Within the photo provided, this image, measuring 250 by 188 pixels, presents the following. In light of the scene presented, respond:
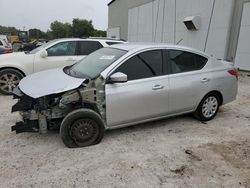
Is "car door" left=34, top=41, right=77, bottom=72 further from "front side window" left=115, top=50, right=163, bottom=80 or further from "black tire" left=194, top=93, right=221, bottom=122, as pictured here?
"black tire" left=194, top=93, right=221, bottom=122

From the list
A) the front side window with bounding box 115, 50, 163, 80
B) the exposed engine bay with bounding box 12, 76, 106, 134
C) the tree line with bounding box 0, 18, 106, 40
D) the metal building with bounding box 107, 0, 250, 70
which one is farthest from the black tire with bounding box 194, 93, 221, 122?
the tree line with bounding box 0, 18, 106, 40

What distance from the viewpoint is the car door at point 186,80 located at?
3.83 m

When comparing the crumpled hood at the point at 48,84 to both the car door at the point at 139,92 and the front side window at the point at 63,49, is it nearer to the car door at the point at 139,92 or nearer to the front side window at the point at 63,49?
the car door at the point at 139,92

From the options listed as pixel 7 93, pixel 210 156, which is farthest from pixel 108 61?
pixel 7 93

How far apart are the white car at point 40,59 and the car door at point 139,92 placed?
3323mm

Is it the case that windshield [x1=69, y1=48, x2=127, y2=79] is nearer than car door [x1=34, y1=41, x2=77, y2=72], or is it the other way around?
windshield [x1=69, y1=48, x2=127, y2=79]

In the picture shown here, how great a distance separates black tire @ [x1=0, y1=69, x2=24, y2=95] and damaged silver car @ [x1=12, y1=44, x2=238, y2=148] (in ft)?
7.63

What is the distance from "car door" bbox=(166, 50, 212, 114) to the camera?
383cm

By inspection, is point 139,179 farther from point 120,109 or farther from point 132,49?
point 132,49

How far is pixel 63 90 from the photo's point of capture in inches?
120

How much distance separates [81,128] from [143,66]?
4.64ft

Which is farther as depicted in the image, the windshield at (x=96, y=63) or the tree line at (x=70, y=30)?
the tree line at (x=70, y=30)

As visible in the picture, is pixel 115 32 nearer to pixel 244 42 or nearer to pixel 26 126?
pixel 244 42

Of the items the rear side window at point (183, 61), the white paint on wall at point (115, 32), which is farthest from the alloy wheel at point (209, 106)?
the white paint on wall at point (115, 32)
